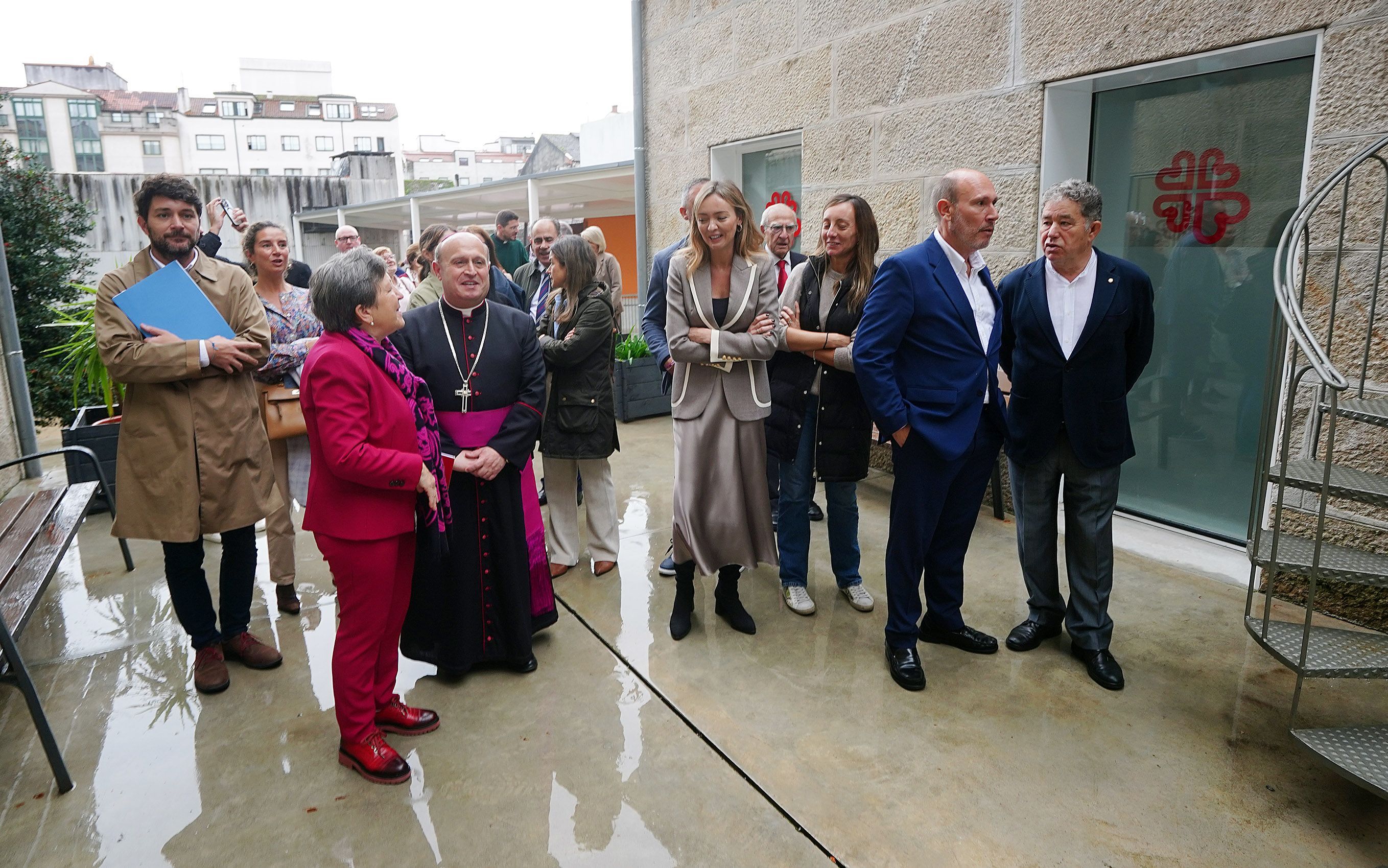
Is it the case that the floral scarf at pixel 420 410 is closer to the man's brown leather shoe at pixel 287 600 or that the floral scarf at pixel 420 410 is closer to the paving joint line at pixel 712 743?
the paving joint line at pixel 712 743

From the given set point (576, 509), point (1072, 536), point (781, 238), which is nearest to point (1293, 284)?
point (1072, 536)

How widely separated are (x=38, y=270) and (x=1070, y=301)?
1008cm

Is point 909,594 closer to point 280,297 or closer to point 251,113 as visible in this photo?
point 280,297

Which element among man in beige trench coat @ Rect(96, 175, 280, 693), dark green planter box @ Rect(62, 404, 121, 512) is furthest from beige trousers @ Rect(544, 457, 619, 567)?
dark green planter box @ Rect(62, 404, 121, 512)

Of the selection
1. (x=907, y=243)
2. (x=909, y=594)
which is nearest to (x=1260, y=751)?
(x=909, y=594)

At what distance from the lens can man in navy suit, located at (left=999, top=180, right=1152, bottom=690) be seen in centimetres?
329

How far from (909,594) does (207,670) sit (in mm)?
2936

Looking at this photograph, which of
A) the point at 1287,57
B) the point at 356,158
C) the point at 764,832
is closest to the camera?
the point at 764,832

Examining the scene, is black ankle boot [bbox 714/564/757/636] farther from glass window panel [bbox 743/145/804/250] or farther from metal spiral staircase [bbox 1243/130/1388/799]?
glass window panel [bbox 743/145/804/250]

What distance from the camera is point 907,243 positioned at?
583 cm

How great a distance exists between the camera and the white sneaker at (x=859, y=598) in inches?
163

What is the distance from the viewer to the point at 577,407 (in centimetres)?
444

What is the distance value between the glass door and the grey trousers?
5.22 feet

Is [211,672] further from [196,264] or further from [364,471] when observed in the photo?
[196,264]
